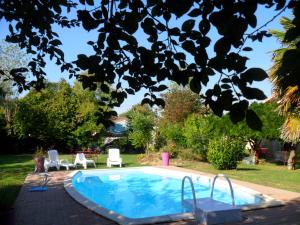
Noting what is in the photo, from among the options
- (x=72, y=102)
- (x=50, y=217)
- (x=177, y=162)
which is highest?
(x=72, y=102)

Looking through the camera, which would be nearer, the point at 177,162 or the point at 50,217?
the point at 50,217

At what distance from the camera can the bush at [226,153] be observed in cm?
1889

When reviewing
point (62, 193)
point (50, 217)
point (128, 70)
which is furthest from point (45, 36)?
point (62, 193)

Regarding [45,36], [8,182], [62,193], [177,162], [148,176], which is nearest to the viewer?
[45,36]

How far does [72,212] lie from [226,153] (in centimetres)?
1110

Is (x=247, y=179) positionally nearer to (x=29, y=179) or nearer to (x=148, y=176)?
(x=148, y=176)

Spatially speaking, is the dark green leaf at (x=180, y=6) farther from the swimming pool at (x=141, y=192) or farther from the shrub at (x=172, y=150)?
the shrub at (x=172, y=150)

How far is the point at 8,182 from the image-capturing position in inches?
585

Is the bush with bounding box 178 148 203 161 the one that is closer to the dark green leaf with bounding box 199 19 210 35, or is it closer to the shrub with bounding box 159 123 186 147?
the shrub with bounding box 159 123 186 147

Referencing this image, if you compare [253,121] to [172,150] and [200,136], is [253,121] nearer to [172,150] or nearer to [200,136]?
[200,136]

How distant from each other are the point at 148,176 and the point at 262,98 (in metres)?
17.8

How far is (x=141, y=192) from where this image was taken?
52.3 ft

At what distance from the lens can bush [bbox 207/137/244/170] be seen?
18891 mm

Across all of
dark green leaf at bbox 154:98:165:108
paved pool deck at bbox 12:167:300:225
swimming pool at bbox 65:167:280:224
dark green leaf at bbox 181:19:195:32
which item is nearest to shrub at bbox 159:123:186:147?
swimming pool at bbox 65:167:280:224
